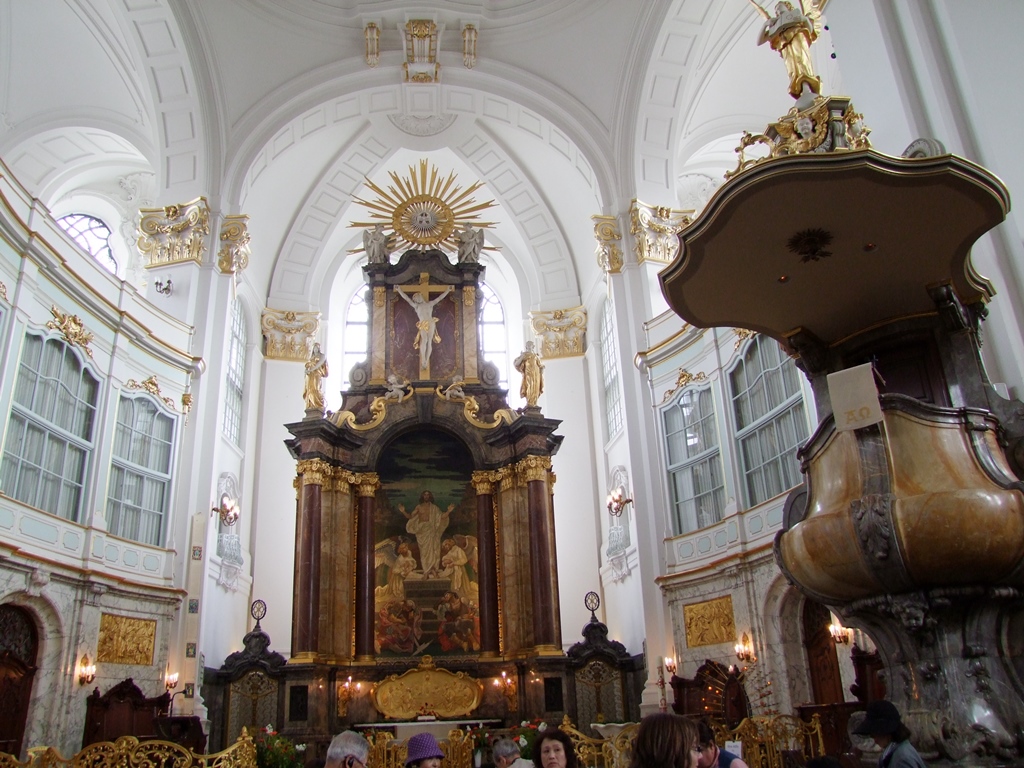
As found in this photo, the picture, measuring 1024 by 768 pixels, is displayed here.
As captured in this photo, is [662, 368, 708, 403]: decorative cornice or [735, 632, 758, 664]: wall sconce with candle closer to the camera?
[735, 632, 758, 664]: wall sconce with candle

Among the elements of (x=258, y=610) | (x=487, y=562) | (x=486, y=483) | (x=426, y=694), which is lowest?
(x=426, y=694)

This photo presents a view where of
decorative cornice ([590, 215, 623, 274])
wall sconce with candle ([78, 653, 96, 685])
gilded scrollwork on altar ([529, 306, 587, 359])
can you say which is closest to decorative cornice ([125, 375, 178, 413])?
wall sconce with candle ([78, 653, 96, 685])

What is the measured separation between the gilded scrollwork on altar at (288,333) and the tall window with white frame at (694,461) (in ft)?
33.6

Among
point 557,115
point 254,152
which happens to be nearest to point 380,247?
point 254,152

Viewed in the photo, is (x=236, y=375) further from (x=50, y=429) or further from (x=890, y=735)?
(x=890, y=735)

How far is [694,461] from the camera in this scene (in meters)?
16.2

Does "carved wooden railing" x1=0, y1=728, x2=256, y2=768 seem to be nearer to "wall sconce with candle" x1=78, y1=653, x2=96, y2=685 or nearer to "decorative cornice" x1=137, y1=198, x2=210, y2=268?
"wall sconce with candle" x1=78, y1=653, x2=96, y2=685

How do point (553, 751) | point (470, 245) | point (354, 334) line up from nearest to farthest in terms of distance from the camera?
point (553, 751) < point (470, 245) < point (354, 334)

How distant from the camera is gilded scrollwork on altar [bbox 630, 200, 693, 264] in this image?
61.1ft

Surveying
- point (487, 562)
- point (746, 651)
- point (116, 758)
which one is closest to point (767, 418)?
point (746, 651)

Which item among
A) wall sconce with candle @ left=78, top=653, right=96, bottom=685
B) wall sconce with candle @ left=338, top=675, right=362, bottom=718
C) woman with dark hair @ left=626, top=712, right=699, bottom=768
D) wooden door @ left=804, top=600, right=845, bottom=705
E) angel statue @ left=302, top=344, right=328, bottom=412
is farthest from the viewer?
angel statue @ left=302, top=344, right=328, bottom=412

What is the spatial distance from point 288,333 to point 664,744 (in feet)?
68.0

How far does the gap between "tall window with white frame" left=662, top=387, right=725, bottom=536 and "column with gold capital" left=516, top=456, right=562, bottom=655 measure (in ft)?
8.47

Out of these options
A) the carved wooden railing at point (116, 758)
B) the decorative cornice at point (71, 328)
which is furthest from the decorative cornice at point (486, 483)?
the carved wooden railing at point (116, 758)
